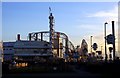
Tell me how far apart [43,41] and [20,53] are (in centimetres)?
1009

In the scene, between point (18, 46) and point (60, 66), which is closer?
point (60, 66)

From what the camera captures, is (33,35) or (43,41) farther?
(33,35)

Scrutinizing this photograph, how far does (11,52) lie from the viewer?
13175 cm

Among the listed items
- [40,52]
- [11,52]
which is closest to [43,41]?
[40,52]

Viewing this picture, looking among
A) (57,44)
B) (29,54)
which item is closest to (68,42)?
(57,44)

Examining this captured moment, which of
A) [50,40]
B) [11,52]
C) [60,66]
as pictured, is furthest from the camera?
[11,52]

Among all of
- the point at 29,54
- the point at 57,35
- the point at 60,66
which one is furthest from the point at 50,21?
the point at 60,66

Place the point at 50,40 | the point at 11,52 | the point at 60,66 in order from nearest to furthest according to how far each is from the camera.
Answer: the point at 60,66
the point at 50,40
the point at 11,52

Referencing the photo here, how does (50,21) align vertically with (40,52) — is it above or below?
above

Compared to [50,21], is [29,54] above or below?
below

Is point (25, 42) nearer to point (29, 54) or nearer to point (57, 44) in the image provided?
point (29, 54)

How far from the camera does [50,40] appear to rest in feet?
398

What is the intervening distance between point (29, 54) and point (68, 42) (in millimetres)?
15697

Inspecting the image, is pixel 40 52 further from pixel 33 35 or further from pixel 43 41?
pixel 33 35
